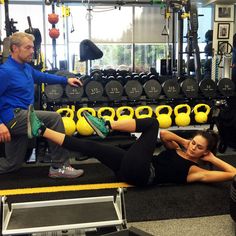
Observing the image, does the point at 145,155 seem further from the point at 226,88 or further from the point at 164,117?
the point at 226,88

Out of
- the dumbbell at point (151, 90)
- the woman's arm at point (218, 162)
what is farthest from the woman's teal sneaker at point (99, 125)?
the dumbbell at point (151, 90)

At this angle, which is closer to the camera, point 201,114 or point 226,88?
point 201,114

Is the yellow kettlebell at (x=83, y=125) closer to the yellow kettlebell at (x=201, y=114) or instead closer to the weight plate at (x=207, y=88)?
the yellow kettlebell at (x=201, y=114)

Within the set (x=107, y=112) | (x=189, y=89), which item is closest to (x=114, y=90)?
(x=107, y=112)

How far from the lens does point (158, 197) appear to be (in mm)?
2514

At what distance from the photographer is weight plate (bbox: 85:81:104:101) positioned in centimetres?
406

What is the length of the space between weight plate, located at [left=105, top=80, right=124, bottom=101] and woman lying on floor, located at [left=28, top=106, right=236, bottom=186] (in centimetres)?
158

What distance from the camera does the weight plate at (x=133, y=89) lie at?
4199 millimetres

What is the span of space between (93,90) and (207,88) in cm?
152

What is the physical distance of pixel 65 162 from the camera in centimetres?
305

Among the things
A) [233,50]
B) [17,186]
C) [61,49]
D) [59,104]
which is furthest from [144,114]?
[61,49]

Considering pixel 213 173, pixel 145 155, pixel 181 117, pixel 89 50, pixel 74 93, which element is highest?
pixel 89 50

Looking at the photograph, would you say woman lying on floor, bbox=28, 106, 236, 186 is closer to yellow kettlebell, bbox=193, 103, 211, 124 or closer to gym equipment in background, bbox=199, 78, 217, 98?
yellow kettlebell, bbox=193, 103, 211, 124

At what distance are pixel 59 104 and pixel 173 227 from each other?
2.39 meters
